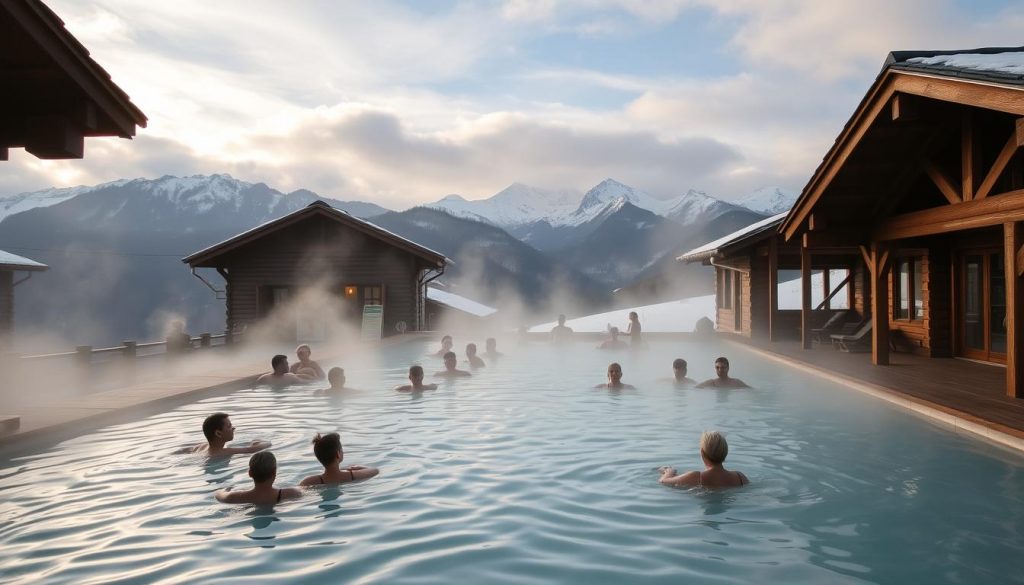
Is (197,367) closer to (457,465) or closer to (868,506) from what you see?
(457,465)

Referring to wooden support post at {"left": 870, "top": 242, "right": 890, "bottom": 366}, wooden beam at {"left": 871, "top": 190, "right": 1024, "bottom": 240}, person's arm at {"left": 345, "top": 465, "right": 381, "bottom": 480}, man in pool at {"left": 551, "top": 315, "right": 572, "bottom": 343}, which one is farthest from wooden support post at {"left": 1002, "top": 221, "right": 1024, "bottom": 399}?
man in pool at {"left": 551, "top": 315, "right": 572, "bottom": 343}

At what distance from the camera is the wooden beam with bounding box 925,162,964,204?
29.0 feet

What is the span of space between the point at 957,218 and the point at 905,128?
162 cm

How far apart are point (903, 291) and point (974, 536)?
38.0 feet

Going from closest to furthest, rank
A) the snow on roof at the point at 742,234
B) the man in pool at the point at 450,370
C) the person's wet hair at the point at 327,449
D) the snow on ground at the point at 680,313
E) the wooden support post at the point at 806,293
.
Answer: the person's wet hair at the point at 327,449, the man in pool at the point at 450,370, the wooden support post at the point at 806,293, the snow on roof at the point at 742,234, the snow on ground at the point at 680,313

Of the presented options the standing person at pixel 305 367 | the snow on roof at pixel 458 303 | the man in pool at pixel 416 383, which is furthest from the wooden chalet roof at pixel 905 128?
the snow on roof at pixel 458 303

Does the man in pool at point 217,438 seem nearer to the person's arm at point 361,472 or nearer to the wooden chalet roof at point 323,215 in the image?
the person's arm at point 361,472

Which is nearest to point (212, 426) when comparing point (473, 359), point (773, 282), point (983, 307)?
point (473, 359)

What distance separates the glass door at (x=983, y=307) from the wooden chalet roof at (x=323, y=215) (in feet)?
42.2

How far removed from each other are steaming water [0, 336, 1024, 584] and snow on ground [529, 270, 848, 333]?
19.7 metres

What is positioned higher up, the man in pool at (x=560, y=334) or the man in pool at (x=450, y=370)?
the man in pool at (x=560, y=334)

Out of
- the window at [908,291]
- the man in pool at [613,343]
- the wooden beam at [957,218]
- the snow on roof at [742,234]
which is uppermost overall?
the snow on roof at [742,234]

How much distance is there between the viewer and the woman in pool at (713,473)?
5348mm

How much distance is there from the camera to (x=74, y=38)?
5246mm
